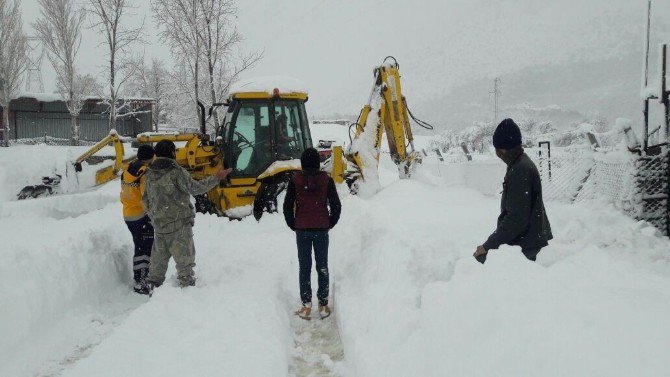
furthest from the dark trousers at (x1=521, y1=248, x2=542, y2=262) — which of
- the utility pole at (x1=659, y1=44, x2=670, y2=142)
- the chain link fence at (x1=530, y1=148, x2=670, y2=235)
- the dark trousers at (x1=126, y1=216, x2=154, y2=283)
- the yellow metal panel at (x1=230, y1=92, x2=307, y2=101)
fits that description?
the utility pole at (x1=659, y1=44, x2=670, y2=142)

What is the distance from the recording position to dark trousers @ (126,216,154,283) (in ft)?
21.6

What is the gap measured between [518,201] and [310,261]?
2.74 metres

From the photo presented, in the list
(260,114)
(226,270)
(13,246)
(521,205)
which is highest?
(260,114)

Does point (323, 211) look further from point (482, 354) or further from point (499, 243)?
point (482, 354)

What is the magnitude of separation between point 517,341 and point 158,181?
471cm

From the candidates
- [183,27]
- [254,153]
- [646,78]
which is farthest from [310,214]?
[183,27]

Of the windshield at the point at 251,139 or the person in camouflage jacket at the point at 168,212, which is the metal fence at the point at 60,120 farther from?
the person in camouflage jacket at the point at 168,212

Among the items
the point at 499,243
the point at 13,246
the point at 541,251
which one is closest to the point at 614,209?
the point at 541,251

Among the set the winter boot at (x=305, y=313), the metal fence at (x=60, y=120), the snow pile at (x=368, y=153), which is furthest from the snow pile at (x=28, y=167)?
the metal fence at (x=60, y=120)

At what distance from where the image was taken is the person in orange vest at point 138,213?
650 centimetres

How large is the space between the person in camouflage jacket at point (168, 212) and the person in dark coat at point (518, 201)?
3.67 meters

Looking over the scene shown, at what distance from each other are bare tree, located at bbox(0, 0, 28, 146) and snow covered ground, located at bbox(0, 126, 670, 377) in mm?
24721

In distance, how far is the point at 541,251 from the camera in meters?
4.11

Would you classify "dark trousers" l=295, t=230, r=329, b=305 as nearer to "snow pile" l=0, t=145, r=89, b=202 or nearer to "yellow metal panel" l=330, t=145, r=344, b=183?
"yellow metal panel" l=330, t=145, r=344, b=183
